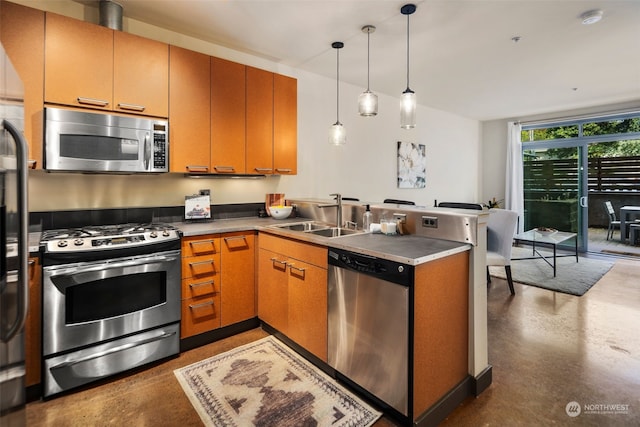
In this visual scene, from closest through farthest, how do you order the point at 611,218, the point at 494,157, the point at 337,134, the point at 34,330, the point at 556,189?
the point at 34,330
the point at 337,134
the point at 556,189
the point at 611,218
the point at 494,157

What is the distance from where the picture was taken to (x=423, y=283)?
1.65 meters

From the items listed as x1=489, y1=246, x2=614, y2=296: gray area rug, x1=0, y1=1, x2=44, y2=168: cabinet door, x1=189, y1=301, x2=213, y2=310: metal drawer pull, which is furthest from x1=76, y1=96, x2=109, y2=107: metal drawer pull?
x1=489, y1=246, x2=614, y2=296: gray area rug

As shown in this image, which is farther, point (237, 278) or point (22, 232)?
point (237, 278)

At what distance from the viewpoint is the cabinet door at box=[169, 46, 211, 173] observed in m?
2.63

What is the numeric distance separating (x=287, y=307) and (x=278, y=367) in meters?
0.42

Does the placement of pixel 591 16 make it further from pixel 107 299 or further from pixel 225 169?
pixel 107 299

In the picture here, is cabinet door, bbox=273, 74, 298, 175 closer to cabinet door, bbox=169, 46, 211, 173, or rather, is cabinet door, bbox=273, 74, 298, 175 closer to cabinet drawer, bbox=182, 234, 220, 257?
cabinet door, bbox=169, 46, 211, 173

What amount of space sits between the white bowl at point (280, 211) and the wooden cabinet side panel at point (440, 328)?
75.0 inches

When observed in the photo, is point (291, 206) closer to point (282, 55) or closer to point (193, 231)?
point (193, 231)

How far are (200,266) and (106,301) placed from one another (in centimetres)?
63

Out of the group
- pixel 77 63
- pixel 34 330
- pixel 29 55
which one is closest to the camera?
pixel 34 330

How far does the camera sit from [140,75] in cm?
246

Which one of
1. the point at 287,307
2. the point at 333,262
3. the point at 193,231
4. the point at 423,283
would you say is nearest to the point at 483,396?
the point at 423,283

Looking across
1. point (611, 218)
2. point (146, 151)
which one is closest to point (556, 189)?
point (611, 218)
